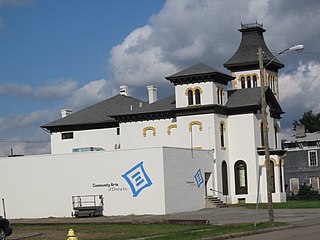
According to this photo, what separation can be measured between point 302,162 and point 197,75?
24506mm

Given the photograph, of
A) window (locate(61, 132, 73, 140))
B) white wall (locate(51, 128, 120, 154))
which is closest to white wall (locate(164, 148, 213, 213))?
white wall (locate(51, 128, 120, 154))

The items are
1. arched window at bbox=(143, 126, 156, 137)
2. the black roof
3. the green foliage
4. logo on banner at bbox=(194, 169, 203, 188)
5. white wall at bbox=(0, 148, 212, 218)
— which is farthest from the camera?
the green foliage

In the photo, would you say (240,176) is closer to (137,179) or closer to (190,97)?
(190,97)

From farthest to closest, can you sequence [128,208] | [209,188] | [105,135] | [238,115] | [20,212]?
[105,135], [238,115], [209,188], [20,212], [128,208]

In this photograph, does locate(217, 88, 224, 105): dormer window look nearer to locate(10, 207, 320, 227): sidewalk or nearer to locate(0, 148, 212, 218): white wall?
locate(0, 148, 212, 218): white wall

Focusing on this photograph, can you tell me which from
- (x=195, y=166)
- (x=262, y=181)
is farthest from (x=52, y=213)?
(x=262, y=181)

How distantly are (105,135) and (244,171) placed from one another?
1388cm

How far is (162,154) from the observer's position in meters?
48.0

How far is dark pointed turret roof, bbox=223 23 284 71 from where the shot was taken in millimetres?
78500

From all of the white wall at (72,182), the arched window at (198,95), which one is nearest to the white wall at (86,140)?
the arched window at (198,95)

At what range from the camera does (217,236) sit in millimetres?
26281

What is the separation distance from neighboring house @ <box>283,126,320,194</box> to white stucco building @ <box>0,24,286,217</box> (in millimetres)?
7177

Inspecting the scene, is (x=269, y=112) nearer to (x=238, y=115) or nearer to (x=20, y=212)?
(x=238, y=115)

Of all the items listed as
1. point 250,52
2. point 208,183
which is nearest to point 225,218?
point 208,183
